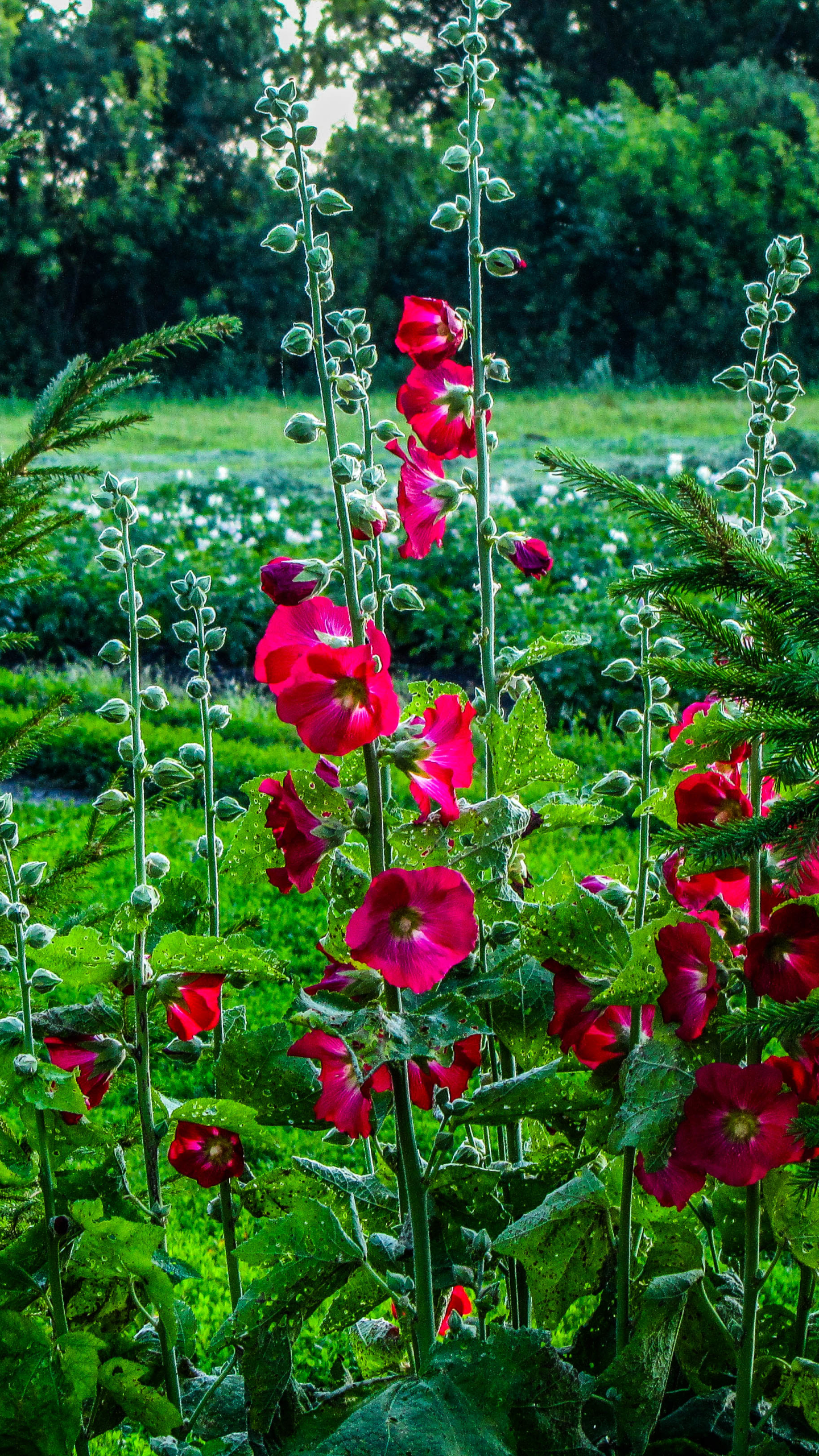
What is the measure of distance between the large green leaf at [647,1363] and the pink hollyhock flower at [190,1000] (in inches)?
16.7

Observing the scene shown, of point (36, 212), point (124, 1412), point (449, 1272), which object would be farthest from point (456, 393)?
point (36, 212)

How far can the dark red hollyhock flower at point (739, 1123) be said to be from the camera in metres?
0.98

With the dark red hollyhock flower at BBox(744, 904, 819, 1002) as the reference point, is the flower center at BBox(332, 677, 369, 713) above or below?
above

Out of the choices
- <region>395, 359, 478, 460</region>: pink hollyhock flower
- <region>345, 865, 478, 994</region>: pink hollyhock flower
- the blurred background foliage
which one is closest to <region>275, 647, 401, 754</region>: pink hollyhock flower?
<region>345, 865, 478, 994</region>: pink hollyhock flower

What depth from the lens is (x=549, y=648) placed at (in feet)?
3.78

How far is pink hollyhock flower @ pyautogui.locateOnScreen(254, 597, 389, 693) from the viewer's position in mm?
985

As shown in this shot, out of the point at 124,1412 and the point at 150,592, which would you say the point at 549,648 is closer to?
the point at 124,1412

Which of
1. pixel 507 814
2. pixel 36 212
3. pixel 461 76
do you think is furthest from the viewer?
pixel 36 212

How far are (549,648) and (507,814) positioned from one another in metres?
0.20

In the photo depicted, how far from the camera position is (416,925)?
0.96m

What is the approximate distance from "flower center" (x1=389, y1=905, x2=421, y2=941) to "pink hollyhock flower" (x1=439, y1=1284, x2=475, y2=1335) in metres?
0.57

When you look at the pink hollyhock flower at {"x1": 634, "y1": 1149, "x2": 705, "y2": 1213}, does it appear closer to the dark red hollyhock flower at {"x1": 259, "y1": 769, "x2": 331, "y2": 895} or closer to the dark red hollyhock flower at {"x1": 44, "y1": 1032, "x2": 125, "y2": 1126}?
the dark red hollyhock flower at {"x1": 259, "y1": 769, "x2": 331, "y2": 895}

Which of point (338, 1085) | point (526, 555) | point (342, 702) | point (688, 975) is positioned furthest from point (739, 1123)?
point (526, 555)

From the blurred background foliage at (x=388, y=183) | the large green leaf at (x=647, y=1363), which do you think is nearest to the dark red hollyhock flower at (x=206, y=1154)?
the large green leaf at (x=647, y=1363)
